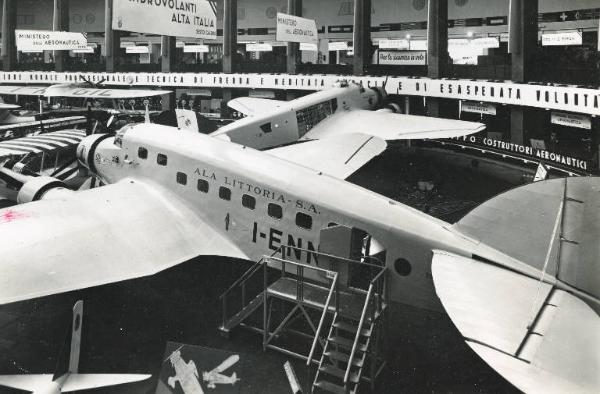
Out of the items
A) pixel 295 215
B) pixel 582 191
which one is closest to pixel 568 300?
pixel 582 191

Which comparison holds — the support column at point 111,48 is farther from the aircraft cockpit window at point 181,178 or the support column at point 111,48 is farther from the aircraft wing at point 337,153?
the aircraft cockpit window at point 181,178

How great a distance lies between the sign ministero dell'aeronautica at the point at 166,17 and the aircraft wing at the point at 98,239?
12.4ft

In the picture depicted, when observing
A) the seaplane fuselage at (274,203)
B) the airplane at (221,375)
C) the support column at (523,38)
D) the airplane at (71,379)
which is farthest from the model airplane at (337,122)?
the airplane at (221,375)

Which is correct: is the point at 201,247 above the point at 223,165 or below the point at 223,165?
below

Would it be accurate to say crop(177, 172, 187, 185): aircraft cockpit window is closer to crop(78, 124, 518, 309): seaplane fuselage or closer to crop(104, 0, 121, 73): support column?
crop(78, 124, 518, 309): seaplane fuselage

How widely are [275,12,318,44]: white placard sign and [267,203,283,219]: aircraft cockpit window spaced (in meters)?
11.9

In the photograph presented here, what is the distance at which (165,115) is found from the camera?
21.7 metres

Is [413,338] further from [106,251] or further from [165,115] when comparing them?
[165,115]

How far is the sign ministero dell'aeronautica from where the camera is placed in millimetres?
10750

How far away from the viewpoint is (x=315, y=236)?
10.1 meters

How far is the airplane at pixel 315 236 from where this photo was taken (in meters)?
6.09

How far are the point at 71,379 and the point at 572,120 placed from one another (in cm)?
1858

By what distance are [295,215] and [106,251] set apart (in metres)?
3.74

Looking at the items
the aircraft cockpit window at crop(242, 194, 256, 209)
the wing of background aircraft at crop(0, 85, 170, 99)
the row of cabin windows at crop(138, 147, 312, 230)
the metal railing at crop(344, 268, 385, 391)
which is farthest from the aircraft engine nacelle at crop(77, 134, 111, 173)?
the wing of background aircraft at crop(0, 85, 170, 99)
